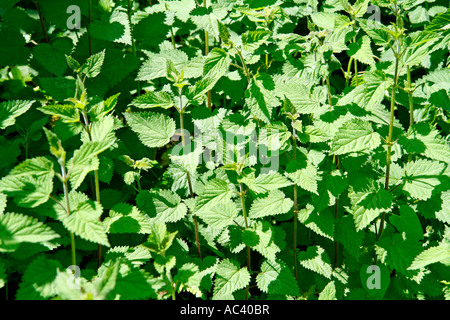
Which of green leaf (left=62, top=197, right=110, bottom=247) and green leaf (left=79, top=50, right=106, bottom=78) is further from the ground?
green leaf (left=79, top=50, right=106, bottom=78)

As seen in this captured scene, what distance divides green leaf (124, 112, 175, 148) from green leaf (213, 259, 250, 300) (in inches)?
29.8

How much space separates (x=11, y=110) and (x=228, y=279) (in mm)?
1472

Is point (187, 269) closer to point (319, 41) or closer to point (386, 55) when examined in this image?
point (319, 41)

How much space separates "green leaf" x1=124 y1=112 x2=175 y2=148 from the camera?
7.30ft

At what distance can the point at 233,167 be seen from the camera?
2051 mm

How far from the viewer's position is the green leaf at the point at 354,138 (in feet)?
6.38

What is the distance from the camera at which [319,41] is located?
85.5 inches

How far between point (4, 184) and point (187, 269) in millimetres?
918

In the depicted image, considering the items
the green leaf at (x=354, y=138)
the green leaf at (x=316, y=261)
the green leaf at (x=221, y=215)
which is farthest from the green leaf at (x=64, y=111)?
the green leaf at (x=316, y=261)

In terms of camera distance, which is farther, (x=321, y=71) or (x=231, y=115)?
(x=231, y=115)

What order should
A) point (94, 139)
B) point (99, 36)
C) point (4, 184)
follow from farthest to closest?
point (99, 36) < point (94, 139) < point (4, 184)

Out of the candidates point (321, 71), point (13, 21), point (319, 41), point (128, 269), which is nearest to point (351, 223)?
point (321, 71)

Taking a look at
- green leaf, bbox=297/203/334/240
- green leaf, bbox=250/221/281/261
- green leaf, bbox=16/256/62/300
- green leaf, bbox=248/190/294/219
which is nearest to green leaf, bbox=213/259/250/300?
green leaf, bbox=250/221/281/261

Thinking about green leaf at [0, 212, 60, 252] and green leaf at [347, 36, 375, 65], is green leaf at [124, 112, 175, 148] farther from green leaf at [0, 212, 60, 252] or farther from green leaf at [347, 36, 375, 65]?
green leaf at [347, 36, 375, 65]
